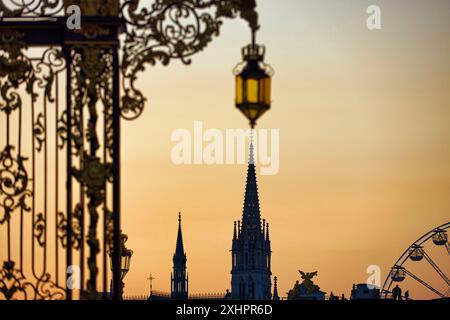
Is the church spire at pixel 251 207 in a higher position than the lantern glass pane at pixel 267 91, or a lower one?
higher

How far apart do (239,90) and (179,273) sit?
12111 centimetres

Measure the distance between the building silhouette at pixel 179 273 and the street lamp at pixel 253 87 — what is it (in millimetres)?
113835

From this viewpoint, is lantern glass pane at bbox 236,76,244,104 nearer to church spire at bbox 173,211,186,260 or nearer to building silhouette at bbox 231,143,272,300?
building silhouette at bbox 231,143,272,300

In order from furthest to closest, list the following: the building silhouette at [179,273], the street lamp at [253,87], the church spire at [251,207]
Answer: the building silhouette at [179,273]
the church spire at [251,207]
the street lamp at [253,87]

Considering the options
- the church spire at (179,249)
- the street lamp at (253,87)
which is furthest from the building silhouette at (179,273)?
the street lamp at (253,87)

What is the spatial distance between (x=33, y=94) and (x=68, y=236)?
180cm

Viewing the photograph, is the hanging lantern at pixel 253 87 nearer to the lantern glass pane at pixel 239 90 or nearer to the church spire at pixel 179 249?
the lantern glass pane at pixel 239 90

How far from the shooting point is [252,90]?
20.0 m

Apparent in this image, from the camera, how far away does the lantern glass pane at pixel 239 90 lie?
19938 millimetres

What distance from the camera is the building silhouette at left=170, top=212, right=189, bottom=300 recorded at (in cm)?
13661

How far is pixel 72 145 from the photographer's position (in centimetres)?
2066

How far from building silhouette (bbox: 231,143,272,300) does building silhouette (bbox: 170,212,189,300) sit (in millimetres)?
3960
